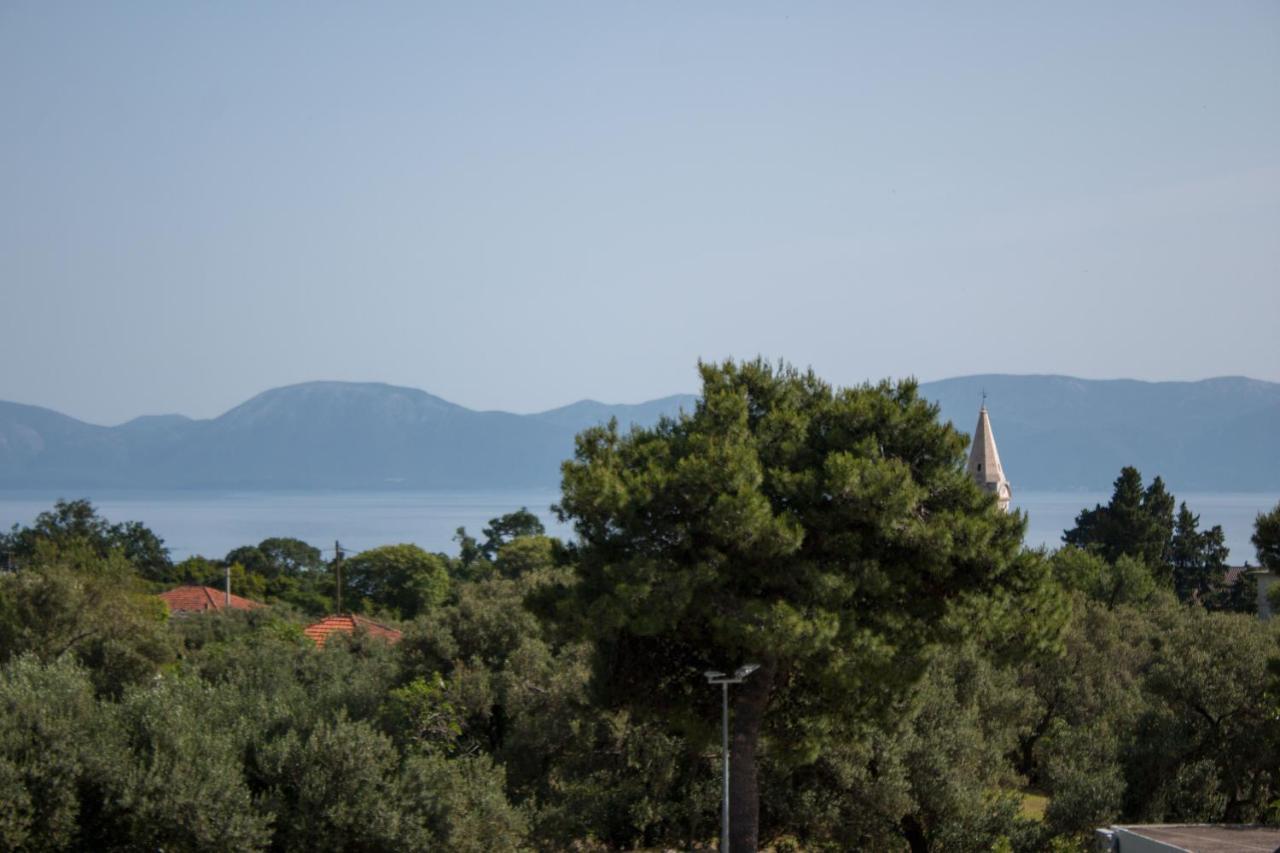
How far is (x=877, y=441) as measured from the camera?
19.0 metres

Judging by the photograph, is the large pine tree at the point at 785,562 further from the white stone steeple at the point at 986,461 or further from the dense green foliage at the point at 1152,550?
the white stone steeple at the point at 986,461

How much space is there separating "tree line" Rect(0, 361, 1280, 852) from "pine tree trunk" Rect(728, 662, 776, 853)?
50 mm

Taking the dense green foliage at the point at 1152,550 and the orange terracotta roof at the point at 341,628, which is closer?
the orange terracotta roof at the point at 341,628

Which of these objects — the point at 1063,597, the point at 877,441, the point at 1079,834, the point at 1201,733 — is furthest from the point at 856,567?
the point at 1201,733

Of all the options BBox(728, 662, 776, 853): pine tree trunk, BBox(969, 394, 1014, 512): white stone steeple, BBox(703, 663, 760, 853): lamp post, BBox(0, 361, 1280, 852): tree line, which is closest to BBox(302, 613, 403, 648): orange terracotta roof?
BBox(0, 361, 1280, 852): tree line

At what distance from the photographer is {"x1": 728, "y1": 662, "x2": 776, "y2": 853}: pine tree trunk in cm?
1927

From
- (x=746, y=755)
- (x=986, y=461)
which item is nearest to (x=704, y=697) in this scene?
(x=746, y=755)

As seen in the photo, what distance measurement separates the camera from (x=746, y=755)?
1952 cm

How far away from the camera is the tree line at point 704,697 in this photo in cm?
1811

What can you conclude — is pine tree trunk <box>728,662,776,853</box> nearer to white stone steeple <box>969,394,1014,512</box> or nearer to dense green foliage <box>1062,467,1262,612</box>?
dense green foliage <box>1062,467,1262,612</box>

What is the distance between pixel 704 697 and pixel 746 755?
3.48ft

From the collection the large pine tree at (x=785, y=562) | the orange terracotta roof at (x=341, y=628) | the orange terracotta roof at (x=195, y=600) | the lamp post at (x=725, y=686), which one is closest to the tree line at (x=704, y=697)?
the large pine tree at (x=785, y=562)

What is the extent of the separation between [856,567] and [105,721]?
41.6 feet

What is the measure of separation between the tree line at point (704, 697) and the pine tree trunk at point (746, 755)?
0.05 metres
